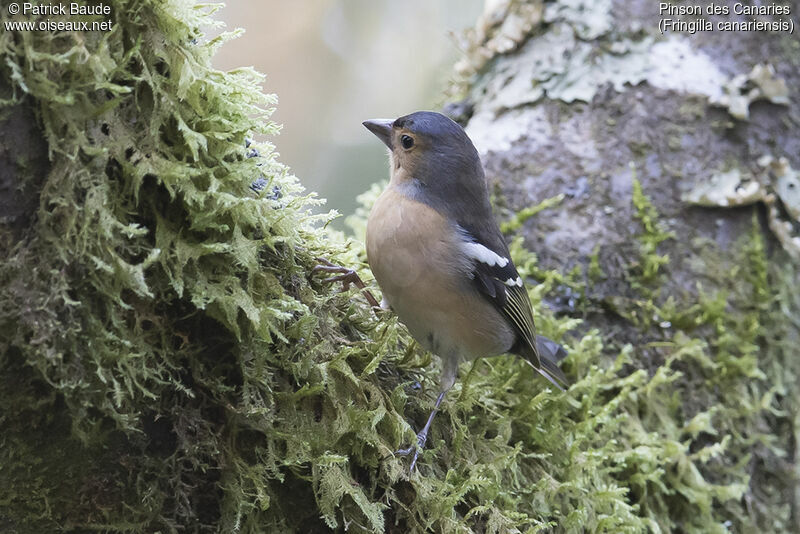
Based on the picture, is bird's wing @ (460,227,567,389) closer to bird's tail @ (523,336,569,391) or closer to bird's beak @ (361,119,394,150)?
bird's tail @ (523,336,569,391)

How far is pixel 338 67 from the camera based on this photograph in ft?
33.1

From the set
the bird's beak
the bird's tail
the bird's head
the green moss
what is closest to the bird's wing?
the bird's tail

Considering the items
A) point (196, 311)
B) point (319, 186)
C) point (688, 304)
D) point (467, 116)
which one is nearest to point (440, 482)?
point (196, 311)

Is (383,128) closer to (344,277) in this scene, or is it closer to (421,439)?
(344,277)

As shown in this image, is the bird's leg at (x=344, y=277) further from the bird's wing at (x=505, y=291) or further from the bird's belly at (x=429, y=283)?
the bird's wing at (x=505, y=291)

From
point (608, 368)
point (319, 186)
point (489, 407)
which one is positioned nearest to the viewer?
point (489, 407)

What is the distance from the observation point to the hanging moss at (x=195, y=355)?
1697 mm

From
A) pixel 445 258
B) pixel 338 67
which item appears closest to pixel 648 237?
pixel 445 258

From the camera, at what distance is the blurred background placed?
31.5 ft

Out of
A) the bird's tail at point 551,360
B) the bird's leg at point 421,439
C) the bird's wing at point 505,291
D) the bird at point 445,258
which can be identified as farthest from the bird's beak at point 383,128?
the bird's leg at point 421,439

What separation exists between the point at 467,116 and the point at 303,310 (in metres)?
2.86

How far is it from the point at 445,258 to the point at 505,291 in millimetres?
372

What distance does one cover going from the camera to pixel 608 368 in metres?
3.37

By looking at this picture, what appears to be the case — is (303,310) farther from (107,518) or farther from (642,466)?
(642,466)
